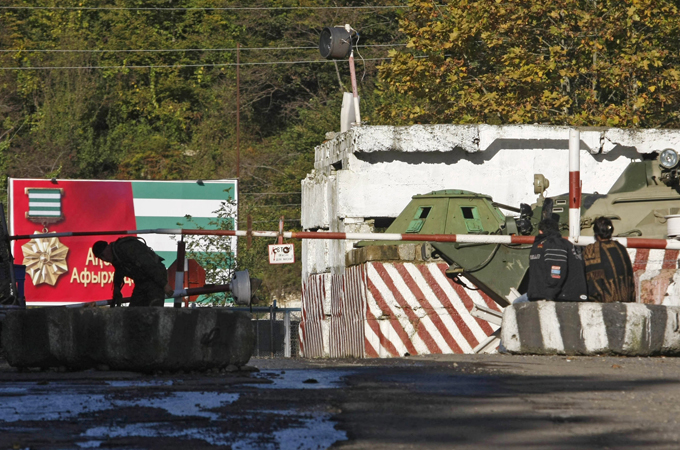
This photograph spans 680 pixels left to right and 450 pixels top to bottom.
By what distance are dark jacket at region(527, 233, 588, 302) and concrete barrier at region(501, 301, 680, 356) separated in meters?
0.53

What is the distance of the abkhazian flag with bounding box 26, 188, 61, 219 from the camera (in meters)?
31.1

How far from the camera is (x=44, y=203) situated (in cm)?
3119

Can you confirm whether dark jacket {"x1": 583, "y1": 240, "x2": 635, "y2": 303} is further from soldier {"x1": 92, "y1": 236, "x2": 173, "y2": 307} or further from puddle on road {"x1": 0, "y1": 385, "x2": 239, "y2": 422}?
puddle on road {"x1": 0, "y1": 385, "x2": 239, "y2": 422}

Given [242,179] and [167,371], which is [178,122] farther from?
[167,371]

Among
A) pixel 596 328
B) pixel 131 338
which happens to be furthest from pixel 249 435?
pixel 596 328

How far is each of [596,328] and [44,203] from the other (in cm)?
2382

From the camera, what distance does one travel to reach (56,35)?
183 feet

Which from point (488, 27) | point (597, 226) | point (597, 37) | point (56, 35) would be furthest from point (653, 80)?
point (56, 35)

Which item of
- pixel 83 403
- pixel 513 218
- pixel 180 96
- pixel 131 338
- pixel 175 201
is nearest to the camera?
pixel 83 403

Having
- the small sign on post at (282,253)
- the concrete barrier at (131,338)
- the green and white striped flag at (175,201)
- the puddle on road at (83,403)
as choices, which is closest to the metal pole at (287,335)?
the small sign on post at (282,253)

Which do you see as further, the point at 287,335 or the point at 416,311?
the point at 287,335

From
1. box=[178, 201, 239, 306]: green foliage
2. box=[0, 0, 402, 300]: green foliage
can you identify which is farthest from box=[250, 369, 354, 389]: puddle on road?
box=[0, 0, 402, 300]: green foliage

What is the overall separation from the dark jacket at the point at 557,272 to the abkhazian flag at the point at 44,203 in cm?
2276

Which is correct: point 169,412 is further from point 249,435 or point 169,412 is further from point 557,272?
point 557,272
